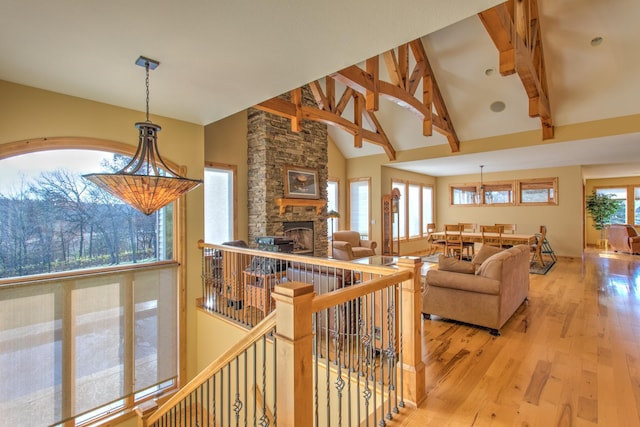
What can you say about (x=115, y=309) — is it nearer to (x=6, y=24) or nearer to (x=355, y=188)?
(x=6, y=24)

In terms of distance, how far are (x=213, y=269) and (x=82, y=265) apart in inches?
60.2

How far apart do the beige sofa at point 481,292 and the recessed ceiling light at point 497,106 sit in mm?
3206

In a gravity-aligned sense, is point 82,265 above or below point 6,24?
below

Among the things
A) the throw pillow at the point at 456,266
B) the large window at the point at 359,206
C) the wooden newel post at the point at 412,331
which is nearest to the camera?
the wooden newel post at the point at 412,331

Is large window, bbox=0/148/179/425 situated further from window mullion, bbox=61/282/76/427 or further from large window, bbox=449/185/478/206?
large window, bbox=449/185/478/206

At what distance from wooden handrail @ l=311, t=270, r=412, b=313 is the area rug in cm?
580

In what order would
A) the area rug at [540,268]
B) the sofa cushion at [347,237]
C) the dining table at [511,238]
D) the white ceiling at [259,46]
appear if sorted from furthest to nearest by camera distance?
the sofa cushion at [347,237], the dining table at [511,238], the area rug at [540,268], the white ceiling at [259,46]

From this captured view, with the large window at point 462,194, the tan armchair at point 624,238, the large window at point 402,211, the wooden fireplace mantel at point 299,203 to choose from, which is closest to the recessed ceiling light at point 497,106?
the large window at point 402,211

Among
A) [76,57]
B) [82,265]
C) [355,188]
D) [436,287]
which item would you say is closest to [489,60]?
[436,287]

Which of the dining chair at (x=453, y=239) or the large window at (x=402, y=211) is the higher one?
the large window at (x=402, y=211)

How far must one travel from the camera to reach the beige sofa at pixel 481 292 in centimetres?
326

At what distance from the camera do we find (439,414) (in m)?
2.00

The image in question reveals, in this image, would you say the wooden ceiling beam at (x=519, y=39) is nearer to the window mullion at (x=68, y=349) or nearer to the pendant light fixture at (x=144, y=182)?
the pendant light fixture at (x=144, y=182)

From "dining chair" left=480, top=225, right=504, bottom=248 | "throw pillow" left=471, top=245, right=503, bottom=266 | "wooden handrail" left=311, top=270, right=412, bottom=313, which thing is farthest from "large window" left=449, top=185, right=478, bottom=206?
"wooden handrail" left=311, top=270, right=412, bottom=313
